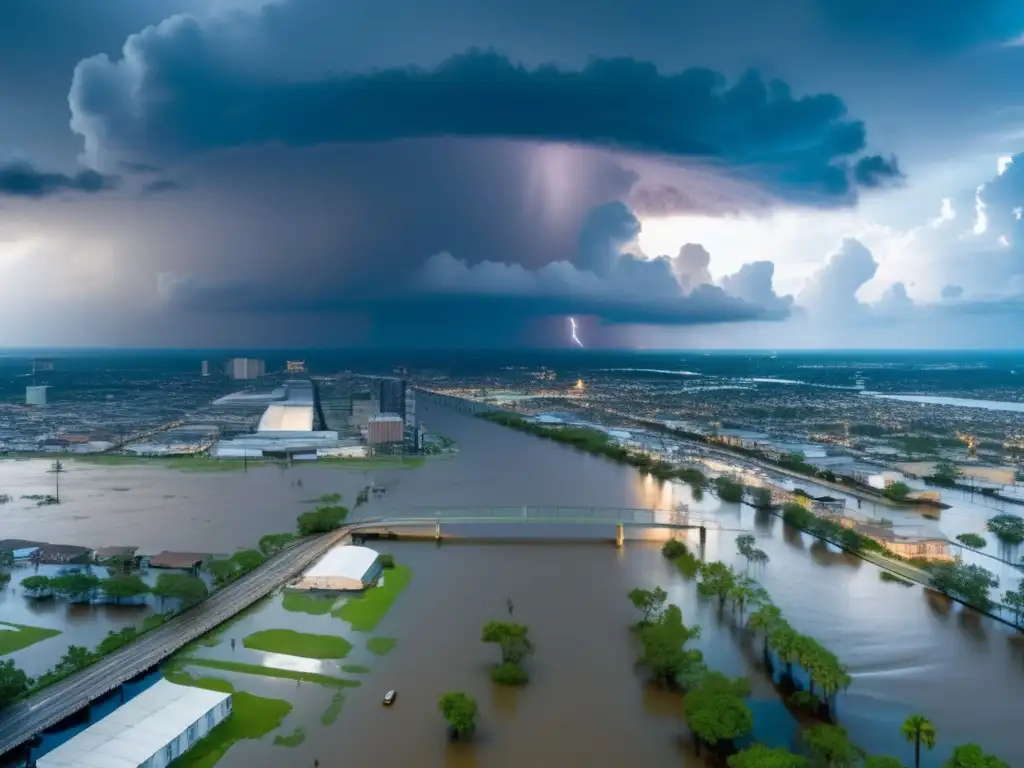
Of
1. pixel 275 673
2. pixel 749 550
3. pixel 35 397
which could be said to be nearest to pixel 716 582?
pixel 749 550

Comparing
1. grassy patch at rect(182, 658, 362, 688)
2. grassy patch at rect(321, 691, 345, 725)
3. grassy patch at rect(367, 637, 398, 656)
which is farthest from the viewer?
grassy patch at rect(367, 637, 398, 656)

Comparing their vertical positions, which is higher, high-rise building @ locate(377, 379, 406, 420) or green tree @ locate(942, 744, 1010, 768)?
high-rise building @ locate(377, 379, 406, 420)

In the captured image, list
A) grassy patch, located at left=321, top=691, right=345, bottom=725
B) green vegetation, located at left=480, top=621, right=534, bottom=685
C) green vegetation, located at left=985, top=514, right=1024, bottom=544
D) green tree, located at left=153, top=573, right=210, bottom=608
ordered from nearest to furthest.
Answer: grassy patch, located at left=321, top=691, right=345, bottom=725
green vegetation, located at left=480, top=621, right=534, bottom=685
green tree, located at left=153, top=573, right=210, bottom=608
green vegetation, located at left=985, top=514, right=1024, bottom=544

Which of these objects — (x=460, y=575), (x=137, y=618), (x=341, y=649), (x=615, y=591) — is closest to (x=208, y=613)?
(x=137, y=618)

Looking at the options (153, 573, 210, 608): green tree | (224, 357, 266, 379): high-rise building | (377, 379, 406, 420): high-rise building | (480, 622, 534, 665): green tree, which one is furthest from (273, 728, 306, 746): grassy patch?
(224, 357, 266, 379): high-rise building

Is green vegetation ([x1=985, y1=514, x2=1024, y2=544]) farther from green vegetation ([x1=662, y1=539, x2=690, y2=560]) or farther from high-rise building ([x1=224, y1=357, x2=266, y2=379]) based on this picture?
high-rise building ([x1=224, y1=357, x2=266, y2=379])

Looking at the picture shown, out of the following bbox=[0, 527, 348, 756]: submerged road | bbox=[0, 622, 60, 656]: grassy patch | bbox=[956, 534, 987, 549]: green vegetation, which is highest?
bbox=[956, 534, 987, 549]: green vegetation
